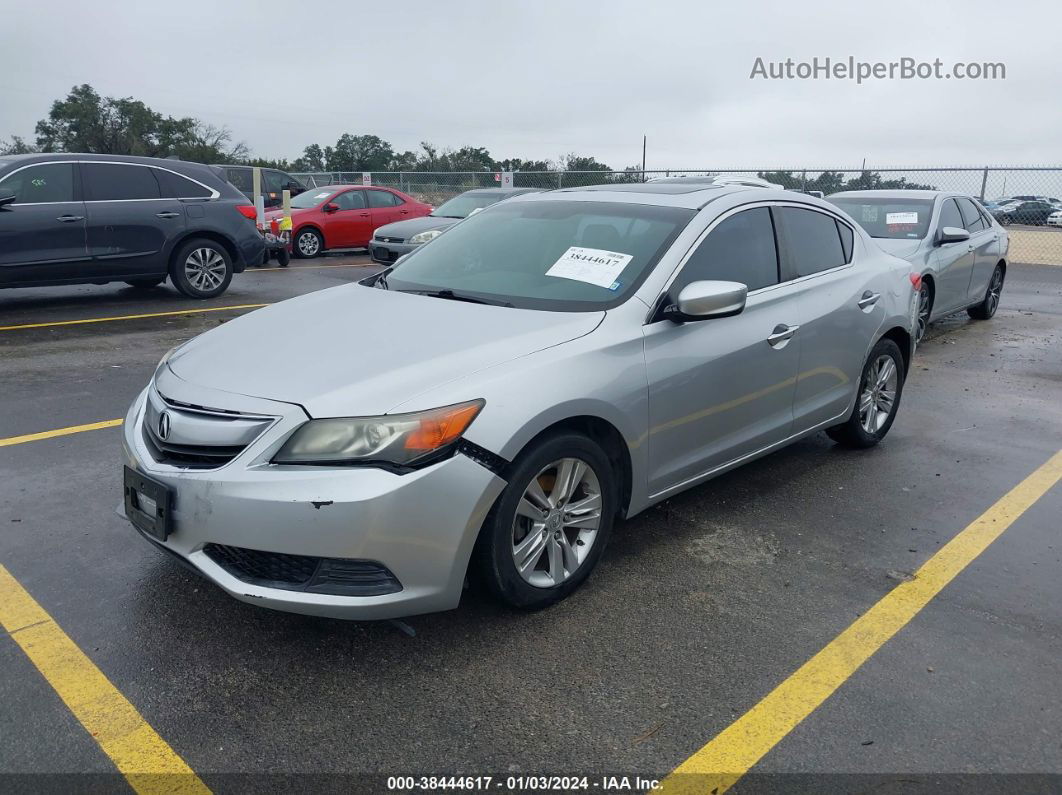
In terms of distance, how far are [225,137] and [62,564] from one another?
5388cm

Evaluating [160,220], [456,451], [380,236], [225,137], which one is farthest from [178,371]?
[225,137]

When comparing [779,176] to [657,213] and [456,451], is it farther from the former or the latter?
[456,451]

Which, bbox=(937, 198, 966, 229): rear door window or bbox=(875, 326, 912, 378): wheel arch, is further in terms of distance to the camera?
bbox=(937, 198, 966, 229): rear door window

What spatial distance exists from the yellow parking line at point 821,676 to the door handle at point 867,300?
132 centimetres

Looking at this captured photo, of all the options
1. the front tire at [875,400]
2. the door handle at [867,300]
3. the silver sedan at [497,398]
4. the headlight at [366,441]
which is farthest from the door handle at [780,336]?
the headlight at [366,441]

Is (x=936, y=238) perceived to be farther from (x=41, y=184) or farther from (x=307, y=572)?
(x=41, y=184)

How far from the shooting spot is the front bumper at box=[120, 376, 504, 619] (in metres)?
2.78

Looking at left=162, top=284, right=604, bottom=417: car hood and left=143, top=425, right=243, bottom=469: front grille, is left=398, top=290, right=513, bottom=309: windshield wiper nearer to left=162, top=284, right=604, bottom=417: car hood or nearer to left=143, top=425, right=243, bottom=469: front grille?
left=162, top=284, right=604, bottom=417: car hood

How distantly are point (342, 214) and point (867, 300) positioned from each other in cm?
1338

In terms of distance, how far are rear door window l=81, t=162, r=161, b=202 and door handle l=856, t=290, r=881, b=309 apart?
8.20 metres

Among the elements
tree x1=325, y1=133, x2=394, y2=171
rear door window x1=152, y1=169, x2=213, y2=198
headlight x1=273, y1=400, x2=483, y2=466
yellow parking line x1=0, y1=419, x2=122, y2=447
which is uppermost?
tree x1=325, y1=133, x2=394, y2=171

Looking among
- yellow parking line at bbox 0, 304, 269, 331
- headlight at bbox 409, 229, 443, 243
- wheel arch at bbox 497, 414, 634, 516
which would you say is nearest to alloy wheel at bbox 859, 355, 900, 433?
wheel arch at bbox 497, 414, 634, 516

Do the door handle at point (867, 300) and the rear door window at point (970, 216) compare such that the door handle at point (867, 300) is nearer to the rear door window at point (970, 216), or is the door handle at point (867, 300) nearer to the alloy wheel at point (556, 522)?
the alloy wheel at point (556, 522)

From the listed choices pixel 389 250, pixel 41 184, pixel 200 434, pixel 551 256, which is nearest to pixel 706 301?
pixel 551 256
